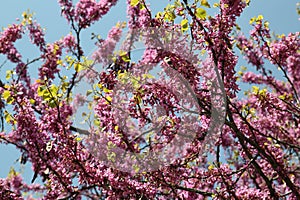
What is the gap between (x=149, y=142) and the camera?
4816 millimetres

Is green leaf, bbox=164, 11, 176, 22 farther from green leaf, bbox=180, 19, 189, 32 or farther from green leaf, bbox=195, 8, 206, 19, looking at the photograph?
green leaf, bbox=195, 8, 206, 19

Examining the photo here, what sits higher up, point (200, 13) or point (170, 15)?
point (170, 15)

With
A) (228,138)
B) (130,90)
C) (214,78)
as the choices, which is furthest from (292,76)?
(130,90)

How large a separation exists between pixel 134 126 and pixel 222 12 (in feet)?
6.80

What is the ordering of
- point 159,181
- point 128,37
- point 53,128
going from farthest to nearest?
1. point 128,37
2. point 53,128
3. point 159,181

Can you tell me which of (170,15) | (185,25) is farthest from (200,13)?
(170,15)

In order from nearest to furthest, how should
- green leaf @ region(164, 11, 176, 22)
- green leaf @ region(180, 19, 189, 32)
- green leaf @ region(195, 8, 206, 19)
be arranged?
green leaf @ region(195, 8, 206, 19), green leaf @ region(180, 19, 189, 32), green leaf @ region(164, 11, 176, 22)

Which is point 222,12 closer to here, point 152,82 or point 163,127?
point 152,82

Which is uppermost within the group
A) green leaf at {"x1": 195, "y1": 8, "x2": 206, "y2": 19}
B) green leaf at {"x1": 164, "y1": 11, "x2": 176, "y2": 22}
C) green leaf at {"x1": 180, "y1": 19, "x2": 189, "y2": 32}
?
green leaf at {"x1": 164, "y1": 11, "x2": 176, "y2": 22}

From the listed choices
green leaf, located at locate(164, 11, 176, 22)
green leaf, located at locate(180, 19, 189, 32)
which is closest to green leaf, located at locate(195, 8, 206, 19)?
green leaf, located at locate(180, 19, 189, 32)

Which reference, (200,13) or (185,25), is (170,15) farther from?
(200,13)

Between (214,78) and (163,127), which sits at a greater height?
(214,78)

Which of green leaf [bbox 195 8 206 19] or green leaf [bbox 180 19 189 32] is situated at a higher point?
green leaf [bbox 180 19 189 32]

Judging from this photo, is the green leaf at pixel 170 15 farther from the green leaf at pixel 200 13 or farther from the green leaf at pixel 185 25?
the green leaf at pixel 200 13
